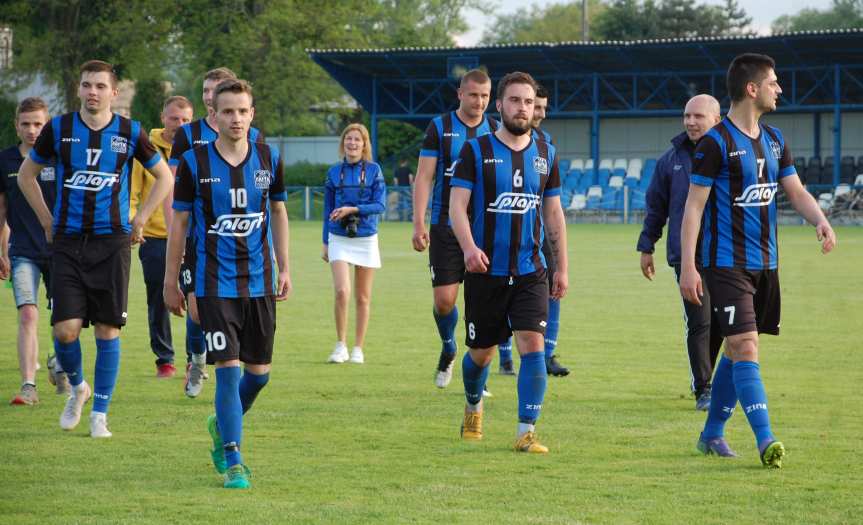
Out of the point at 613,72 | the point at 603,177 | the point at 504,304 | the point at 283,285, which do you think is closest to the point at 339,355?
the point at 504,304

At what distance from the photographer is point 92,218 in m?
7.93

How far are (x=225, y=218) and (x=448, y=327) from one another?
347cm

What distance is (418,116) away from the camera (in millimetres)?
47188

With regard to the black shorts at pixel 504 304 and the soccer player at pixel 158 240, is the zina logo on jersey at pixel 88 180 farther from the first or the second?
the black shorts at pixel 504 304

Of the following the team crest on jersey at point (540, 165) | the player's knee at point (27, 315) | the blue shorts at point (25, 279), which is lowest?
the player's knee at point (27, 315)

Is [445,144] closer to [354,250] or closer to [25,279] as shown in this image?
[354,250]

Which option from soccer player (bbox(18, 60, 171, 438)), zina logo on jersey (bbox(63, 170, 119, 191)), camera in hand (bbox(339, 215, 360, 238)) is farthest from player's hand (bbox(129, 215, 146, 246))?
camera in hand (bbox(339, 215, 360, 238))

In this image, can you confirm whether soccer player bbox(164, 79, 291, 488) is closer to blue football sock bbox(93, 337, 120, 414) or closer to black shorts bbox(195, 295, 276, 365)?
black shorts bbox(195, 295, 276, 365)

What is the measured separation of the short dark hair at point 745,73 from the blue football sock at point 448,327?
3321mm

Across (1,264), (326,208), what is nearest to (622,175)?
(326,208)

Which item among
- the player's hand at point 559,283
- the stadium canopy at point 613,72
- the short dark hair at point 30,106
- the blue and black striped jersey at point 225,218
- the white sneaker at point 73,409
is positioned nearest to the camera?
the blue and black striped jersey at point 225,218

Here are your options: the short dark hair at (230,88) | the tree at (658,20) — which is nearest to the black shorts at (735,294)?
the short dark hair at (230,88)

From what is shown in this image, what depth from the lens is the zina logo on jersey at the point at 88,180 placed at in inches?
311

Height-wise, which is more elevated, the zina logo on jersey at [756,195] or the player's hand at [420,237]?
the zina logo on jersey at [756,195]
